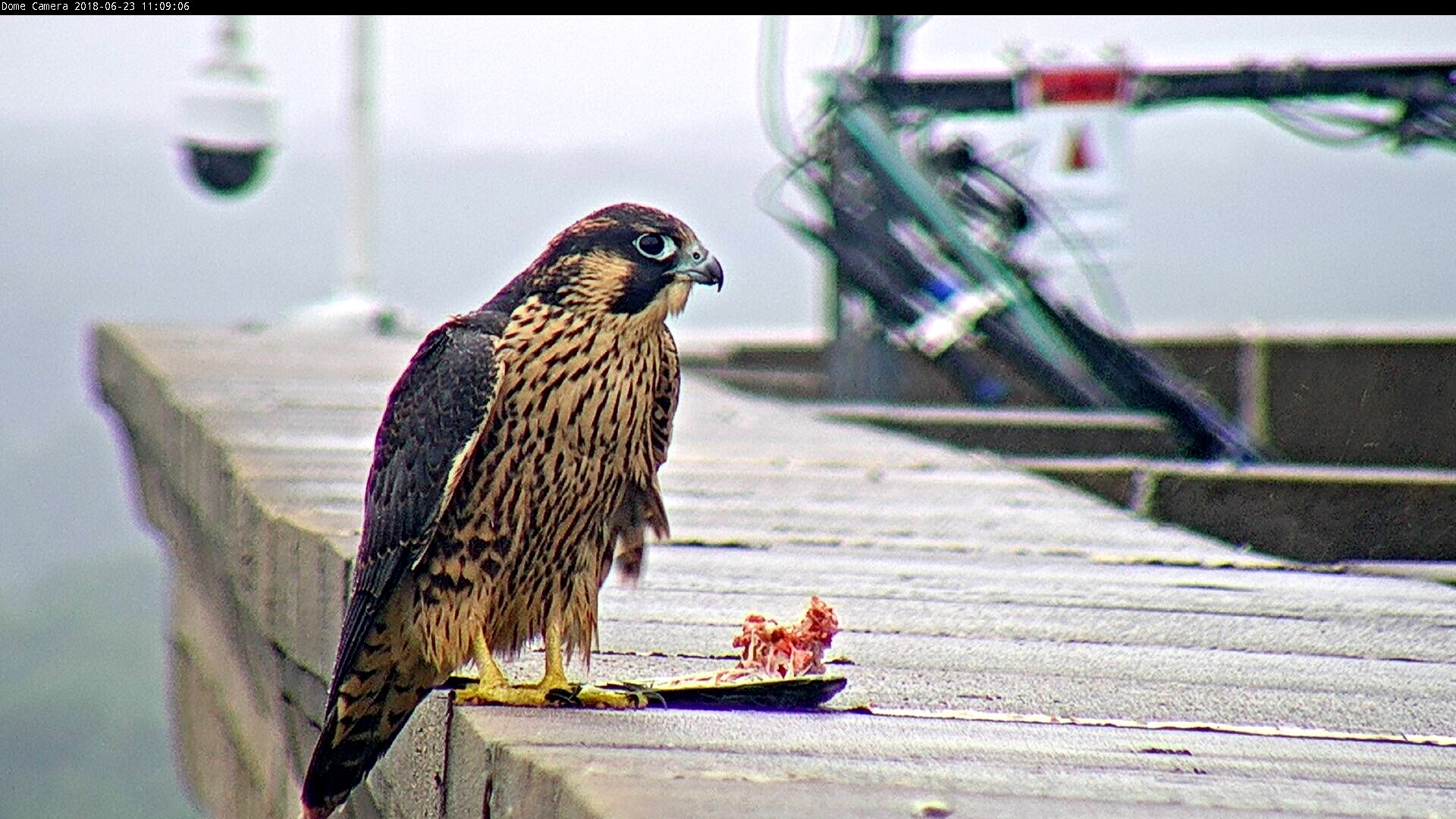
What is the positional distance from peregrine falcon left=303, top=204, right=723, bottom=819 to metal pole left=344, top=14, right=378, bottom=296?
796cm

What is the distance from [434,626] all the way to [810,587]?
42.2 inches

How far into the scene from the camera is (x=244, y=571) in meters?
3.86

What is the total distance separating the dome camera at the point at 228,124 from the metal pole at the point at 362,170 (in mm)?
611

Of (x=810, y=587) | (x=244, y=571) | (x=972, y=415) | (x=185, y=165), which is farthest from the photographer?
(x=185, y=165)

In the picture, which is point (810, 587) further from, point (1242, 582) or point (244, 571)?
point (244, 571)

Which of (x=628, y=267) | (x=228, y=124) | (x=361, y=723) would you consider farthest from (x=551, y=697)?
(x=228, y=124)

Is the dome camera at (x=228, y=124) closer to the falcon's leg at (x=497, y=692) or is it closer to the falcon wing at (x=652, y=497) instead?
the falcon wing at (x=652, y=497)

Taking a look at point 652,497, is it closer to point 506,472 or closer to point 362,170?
point 506,472

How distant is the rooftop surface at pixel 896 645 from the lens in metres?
1.97

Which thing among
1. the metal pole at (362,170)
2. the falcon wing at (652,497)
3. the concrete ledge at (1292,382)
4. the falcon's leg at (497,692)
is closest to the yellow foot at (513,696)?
the falcon's leg at (497,692)

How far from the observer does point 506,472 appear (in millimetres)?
2439

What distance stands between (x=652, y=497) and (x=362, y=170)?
840 cm

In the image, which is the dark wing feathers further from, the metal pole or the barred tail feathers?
the metal pole

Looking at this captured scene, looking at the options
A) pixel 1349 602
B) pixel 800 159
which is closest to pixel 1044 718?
pixel 1349 602
